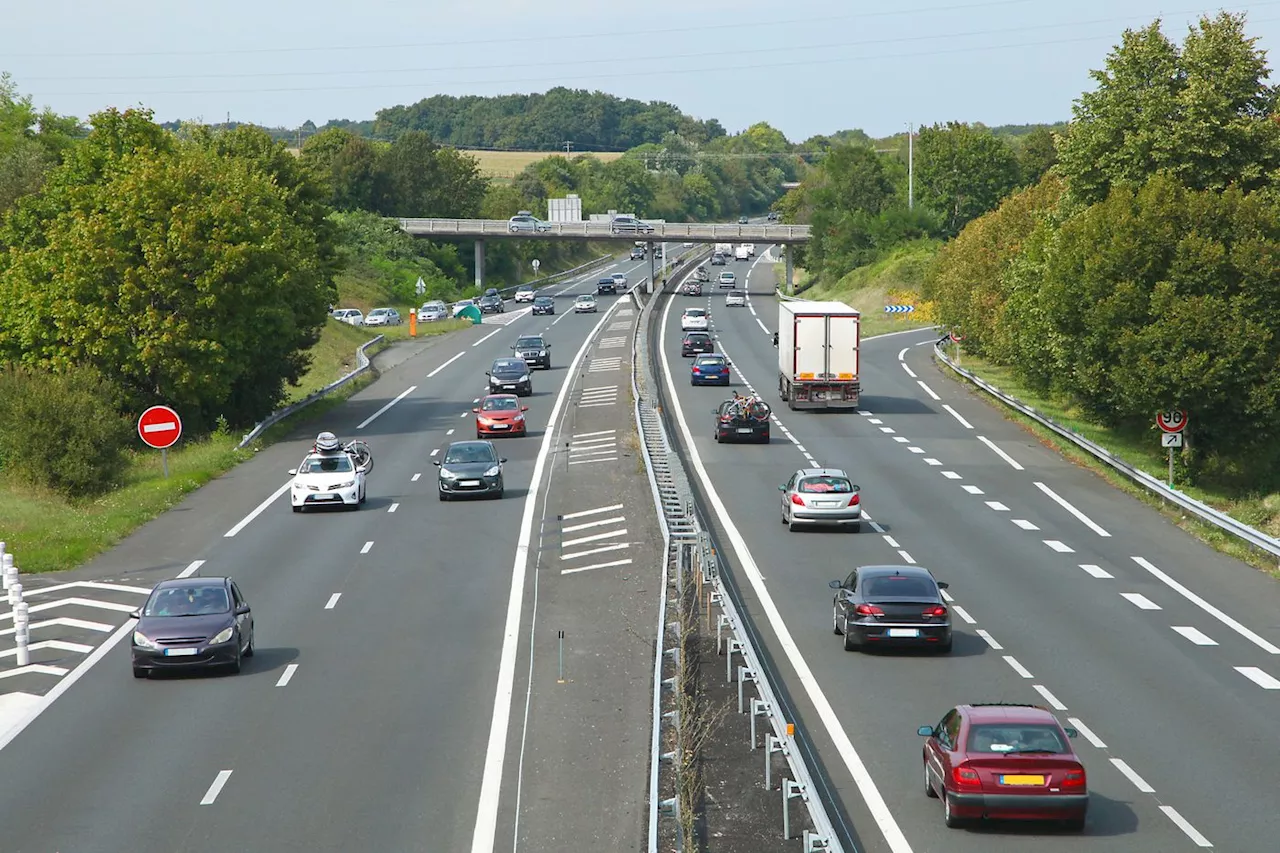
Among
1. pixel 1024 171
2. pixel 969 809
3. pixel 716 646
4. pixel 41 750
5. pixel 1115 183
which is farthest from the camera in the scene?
pixel 1024 171

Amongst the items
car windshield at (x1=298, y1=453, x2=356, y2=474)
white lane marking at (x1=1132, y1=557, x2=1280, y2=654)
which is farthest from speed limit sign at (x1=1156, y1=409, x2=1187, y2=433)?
car windshield at (x1=298, y1=453, x2=356, y2=474)

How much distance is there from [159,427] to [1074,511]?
24.0 metres

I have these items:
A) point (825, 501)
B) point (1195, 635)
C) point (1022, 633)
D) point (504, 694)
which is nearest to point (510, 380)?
point (825, 501)

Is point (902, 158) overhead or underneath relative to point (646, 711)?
overhead

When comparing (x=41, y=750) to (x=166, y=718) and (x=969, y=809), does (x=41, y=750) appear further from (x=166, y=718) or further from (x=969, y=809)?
(x=969, y=809)

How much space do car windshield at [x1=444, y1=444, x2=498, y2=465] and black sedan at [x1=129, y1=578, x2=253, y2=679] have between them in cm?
1648

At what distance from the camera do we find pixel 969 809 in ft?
54.9

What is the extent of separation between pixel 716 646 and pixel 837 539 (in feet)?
37.6

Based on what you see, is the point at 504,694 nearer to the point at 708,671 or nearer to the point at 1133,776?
the point at 708,671

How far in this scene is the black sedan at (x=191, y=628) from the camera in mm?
24109

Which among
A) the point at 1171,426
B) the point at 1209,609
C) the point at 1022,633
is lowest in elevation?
the point at 1209,609

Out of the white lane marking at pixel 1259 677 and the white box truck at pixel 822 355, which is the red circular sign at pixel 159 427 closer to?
the white box truck at pixel 822 355

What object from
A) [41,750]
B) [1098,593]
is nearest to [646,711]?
[41,750]

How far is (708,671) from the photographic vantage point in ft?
77.4
